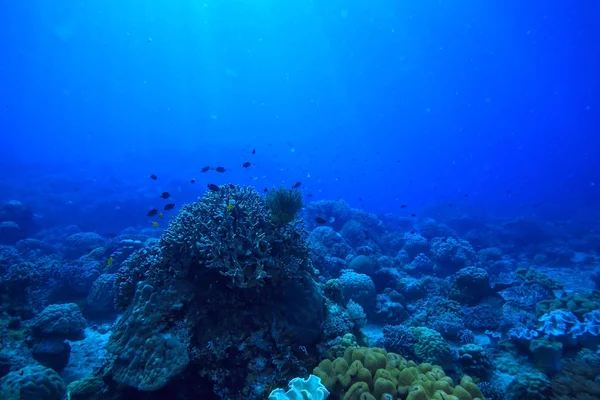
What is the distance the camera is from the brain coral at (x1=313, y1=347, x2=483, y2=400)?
3.99 meters

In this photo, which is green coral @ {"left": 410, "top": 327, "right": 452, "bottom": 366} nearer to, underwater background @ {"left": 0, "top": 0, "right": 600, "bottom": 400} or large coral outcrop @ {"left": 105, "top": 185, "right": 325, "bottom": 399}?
underwater background @ {"left": 0, "top": 0, "right": 600, "bottom": 400}

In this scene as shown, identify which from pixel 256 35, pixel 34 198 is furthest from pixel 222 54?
pixel 34 198

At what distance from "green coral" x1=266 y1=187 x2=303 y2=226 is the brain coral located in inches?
104

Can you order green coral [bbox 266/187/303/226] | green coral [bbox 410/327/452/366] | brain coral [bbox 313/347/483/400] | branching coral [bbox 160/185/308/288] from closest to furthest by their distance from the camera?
brain coral [bbox 313/347/483/400]
branching coral [bbox 160/185/308/288]
green coral [bbox 266/187/303/226]
green coral [bbox 410/327/452/366]

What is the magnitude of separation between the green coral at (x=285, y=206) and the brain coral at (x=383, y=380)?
8.67 ft

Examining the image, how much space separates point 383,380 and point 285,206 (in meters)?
3.41

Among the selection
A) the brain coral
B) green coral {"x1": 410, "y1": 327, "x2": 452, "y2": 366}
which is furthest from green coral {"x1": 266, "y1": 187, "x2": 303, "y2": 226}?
green coral {"x1": 410, "y1": 327, "x2": 452, "y2": 366}

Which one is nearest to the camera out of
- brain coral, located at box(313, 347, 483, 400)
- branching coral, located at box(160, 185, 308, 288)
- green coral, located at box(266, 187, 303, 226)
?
brain coral, located at box(313, 347, 483, 400)

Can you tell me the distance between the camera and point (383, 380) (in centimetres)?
405

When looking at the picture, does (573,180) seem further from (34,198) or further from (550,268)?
(34,198)

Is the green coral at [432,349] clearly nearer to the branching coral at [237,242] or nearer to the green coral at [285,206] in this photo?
the branching coral at [237,242]

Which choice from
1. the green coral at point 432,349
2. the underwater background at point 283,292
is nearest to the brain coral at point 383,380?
the underwater background at point 283,292

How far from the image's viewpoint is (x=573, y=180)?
70938 mm

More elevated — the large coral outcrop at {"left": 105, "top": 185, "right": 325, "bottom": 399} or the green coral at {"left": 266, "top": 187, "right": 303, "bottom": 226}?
the green coral at {"left": 266, "top": 187, "right": 303, "bottom": 226}
